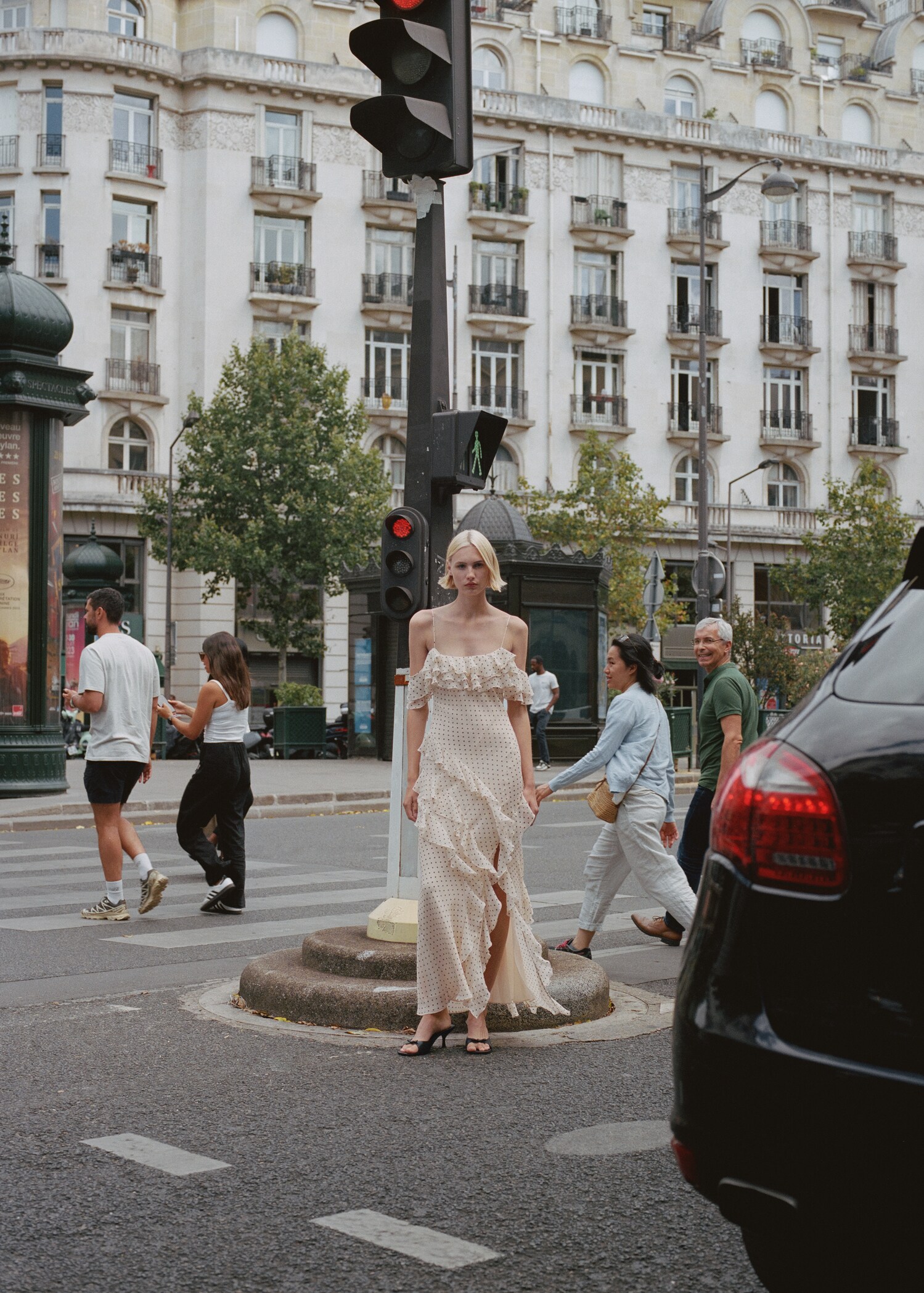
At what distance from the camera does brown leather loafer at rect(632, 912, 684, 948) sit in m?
8.67

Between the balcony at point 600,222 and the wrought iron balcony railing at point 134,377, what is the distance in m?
14.6

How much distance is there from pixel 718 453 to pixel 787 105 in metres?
13.2

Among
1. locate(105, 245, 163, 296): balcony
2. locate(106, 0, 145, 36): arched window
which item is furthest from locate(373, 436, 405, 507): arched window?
locate(106, 0, 145, 36): arched window

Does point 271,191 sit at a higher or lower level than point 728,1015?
higher

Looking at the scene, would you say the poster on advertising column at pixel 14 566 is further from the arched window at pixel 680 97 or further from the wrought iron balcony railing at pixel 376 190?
the arched window at pixel 680 97

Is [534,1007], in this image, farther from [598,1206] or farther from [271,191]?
[271,191]

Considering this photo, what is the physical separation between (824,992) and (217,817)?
7846 mm

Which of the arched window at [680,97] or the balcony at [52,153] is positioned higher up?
the arched window at [680,97]

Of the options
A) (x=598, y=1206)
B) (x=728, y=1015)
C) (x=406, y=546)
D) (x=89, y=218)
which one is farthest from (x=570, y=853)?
(x=89, y=218)

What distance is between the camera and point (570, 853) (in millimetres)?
13773

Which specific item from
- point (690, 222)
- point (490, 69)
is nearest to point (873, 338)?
point (690, 222)

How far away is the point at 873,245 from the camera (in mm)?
56281

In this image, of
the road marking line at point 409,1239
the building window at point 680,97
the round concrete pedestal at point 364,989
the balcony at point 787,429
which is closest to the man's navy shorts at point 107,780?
the round concrete pedestal at point 364,989

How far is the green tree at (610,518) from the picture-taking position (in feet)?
148
